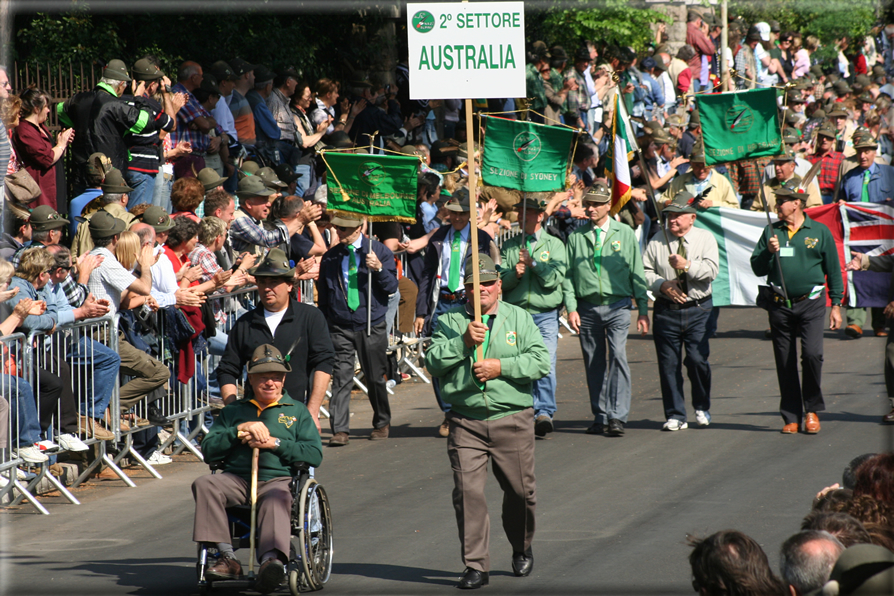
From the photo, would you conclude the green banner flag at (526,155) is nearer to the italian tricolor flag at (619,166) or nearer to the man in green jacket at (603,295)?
the man in green jacket at (603,295)

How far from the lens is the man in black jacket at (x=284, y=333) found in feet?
28.1

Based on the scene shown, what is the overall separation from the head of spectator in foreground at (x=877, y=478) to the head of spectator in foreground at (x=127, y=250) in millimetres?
6856

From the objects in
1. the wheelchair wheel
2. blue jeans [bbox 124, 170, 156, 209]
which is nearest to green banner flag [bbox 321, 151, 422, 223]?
blue jeans [bbox 124, 170, 156, 209]

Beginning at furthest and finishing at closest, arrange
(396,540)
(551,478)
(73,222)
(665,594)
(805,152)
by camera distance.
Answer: (805,152) < (73,222) < (551,478) < (396,540) < (665,594)

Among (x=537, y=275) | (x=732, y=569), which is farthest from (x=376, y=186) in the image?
(x=732, y=569)

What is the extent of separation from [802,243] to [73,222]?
7.21 metres

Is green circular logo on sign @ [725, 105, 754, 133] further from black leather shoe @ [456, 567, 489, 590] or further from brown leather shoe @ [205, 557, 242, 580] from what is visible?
brown leather shoe @ [205, 557, 242, 580]

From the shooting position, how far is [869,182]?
16.8m

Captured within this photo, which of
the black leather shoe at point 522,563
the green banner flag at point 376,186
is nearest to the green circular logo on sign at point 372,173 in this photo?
the green banner flag at point 376,186

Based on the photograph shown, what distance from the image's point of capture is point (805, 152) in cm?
2373

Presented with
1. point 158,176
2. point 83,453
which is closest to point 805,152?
point 158,176

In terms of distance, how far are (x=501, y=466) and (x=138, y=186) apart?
22.9ft

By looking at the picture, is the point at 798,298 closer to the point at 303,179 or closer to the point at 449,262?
the point at 449,262

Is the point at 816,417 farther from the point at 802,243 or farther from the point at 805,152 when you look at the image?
the point at 805,152
